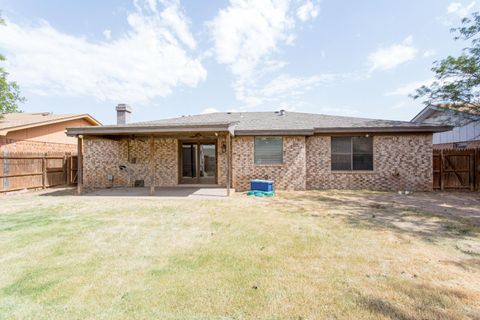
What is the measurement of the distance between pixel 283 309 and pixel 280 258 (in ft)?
4.07

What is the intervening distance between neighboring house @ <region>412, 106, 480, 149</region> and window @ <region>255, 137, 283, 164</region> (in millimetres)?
10060

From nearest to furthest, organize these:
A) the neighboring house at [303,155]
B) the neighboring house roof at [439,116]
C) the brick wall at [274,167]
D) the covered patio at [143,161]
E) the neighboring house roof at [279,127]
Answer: the neighboring house roof at [279,127], the neighboring house at [303,155], the brick wall at [274,167], the covered patio at [143,161], the neighboring house roof at [439,116]

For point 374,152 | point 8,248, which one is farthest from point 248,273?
point 374,152

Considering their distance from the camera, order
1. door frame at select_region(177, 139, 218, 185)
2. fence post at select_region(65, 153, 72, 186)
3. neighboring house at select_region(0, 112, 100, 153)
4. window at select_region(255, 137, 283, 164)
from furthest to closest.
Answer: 1. fence post at select_region(65, 153, 72, 186)
2. neighboring house at select_region(0, 112, 100, 153)
3. door frame at select_region(177, 139, 218, 185)
4. window at select_region(255, 137, 283, 164)

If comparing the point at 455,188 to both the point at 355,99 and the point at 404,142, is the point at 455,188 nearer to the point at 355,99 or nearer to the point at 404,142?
the point at 404,142

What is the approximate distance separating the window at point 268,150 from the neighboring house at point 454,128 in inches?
396

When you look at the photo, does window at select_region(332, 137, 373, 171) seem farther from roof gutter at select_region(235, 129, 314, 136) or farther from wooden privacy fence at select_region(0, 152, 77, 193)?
wooden privacy fence at select_region(0, 152, 77, 193)

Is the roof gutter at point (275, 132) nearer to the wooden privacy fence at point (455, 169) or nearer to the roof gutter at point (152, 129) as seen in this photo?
the roof gutter at point (152, 129)

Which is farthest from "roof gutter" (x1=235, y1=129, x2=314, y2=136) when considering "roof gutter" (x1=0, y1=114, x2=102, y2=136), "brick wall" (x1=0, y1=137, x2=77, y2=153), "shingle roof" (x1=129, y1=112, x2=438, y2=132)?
"roof gutter" (x1=0, y1=114, x2=102, y2=136)

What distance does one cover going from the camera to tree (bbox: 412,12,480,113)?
10828mm

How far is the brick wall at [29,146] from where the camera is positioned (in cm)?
1265

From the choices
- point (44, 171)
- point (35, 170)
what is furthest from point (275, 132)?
point (35, 170)

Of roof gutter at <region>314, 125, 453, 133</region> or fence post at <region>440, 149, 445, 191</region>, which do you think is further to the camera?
fence post at <region>440, 149, 445, 191</region>

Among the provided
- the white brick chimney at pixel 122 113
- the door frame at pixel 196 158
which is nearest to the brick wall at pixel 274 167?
the door frame at pixel 196 158
